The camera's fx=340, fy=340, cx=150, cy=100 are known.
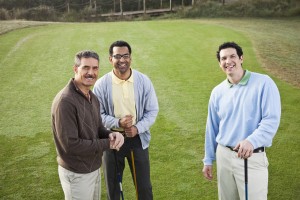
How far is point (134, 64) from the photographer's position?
35.2ft

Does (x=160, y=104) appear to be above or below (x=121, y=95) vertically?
below

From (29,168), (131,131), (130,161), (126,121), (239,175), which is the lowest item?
(29,168)

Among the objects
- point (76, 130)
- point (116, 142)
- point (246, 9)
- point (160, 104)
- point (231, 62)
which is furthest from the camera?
point (246, 9)

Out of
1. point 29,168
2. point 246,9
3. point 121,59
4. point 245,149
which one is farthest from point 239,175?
point 246,9

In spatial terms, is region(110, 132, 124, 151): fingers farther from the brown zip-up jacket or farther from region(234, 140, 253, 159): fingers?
region(234, 140, 253, 159): fingers

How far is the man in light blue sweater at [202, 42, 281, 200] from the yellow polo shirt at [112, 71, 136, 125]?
878 mm

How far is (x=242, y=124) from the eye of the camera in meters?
3.00

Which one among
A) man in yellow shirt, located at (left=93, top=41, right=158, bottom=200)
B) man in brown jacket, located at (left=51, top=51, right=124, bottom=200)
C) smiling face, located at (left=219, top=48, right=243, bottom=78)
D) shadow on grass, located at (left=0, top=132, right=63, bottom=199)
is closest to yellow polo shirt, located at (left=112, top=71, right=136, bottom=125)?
man in yellow shirt, located at (left=93, top=41, right=158, bottom=200)

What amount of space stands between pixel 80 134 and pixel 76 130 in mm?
131

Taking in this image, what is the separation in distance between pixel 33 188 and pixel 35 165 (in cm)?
68

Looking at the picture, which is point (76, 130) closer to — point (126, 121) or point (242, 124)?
point (126, 121)

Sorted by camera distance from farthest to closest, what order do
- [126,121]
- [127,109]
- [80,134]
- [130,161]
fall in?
[130,161]
[127,109]
[126,121]
[80,134]

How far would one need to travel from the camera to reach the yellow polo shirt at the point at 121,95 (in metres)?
3.57

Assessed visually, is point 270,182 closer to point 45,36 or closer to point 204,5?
point 45,36
